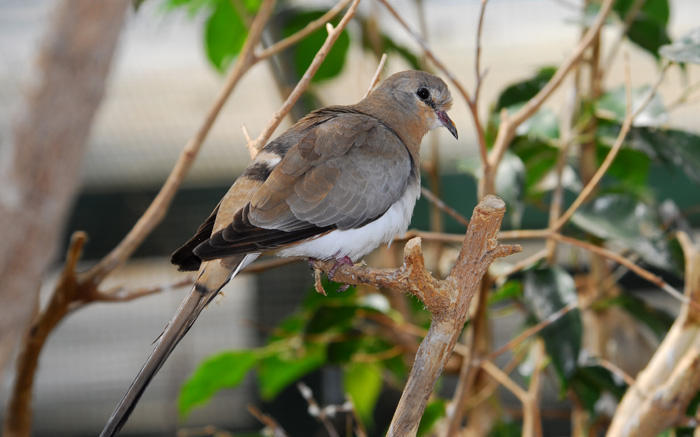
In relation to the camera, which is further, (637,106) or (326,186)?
(637,106)

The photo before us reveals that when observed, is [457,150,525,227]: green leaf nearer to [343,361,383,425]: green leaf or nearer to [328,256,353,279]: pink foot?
[328,256,353,279]: pink foot

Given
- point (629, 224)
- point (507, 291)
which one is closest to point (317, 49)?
point (507, 291)

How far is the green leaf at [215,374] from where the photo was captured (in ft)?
6.63

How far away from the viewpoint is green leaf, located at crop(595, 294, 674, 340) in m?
1.96

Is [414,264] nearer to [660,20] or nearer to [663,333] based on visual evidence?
[663,333]

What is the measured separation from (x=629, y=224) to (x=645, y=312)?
0.85 feet

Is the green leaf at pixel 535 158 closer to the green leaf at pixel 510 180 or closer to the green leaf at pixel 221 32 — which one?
the green leaf at pixel 510 180

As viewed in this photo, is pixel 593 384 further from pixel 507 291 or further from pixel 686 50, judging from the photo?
pixel 686 50

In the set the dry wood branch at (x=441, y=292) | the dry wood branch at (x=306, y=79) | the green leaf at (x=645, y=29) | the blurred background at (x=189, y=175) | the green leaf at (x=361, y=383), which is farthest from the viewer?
the blurred background at (x=189, y=175)

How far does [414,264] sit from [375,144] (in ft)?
1.65

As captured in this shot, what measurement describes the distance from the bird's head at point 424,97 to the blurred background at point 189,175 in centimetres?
95

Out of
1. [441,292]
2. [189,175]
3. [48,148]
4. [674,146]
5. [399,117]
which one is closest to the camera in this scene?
[48,148]

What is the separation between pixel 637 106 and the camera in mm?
1842

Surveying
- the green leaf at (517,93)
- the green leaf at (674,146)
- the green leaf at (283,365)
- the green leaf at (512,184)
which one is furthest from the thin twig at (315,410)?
the green leaf at (674,146)
